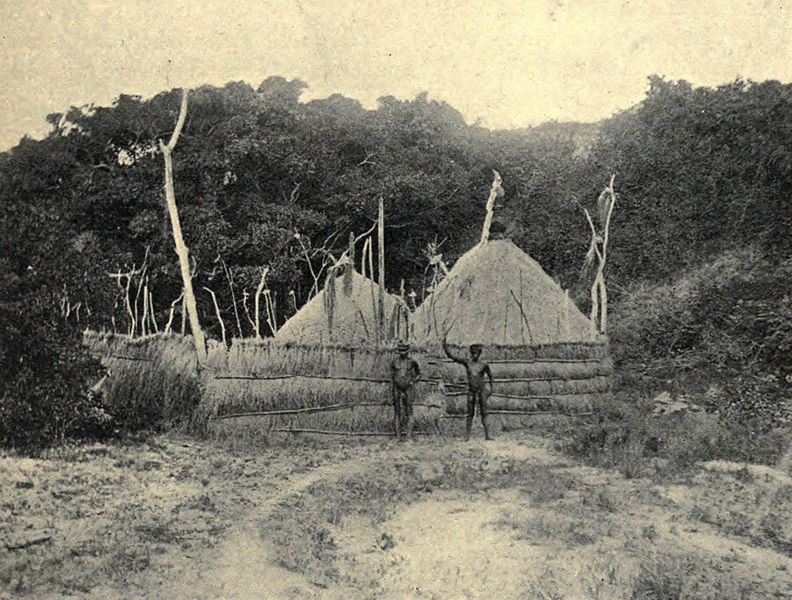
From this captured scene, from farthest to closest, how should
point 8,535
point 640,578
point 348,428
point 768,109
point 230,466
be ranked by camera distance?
point 768,109
point 348,428
point 230,466
point 8,535
point 640,578

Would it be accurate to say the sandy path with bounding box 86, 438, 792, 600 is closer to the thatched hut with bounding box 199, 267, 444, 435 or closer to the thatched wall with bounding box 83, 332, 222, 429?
the thatched hut with bounding box 199, 267, 444, 435

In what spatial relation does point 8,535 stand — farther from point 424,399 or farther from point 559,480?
point 424,399

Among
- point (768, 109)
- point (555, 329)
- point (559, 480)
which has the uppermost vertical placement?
point (768, 109)

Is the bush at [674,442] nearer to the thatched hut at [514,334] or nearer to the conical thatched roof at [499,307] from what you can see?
the thatched hut at [514,334]

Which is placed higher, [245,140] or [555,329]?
[245,140]

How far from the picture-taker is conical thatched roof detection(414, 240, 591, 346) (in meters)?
9.57

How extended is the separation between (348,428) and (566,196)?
10901 mm

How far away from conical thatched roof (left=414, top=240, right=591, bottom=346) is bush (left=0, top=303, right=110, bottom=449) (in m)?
4.37

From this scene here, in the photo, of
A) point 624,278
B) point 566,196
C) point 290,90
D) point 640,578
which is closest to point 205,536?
point 640,578

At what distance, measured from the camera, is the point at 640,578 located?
365cm

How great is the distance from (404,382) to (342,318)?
3.31 metres

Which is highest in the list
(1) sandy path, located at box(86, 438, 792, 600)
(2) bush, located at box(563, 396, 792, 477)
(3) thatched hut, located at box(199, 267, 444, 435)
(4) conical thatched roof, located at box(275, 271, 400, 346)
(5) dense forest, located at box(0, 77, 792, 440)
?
(5) dense forest, located at box(0, 77, 792, 440)

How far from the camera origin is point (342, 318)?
10805mm

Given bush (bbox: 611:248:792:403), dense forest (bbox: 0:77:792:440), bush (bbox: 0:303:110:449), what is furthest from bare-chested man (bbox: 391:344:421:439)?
bush (bbox: 611:248:792:403)
